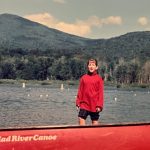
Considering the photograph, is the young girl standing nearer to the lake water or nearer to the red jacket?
the red jacket

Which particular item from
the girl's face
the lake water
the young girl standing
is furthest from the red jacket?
the lake water

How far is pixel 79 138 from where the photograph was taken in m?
11.7

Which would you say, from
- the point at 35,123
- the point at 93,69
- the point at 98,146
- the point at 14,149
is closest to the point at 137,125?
the point at 98,146

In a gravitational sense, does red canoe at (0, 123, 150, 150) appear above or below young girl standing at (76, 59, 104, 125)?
below

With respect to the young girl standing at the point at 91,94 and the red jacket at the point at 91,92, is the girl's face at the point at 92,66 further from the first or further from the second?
the red jacket at the point at 91,92

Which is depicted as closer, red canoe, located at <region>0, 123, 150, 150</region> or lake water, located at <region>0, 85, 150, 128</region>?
red canoe, located at <region>0, 123, 150, 150</region>

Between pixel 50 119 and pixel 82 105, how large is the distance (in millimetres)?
29726

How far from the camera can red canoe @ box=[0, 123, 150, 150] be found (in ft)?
36.9

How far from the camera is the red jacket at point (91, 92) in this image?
43.9ft

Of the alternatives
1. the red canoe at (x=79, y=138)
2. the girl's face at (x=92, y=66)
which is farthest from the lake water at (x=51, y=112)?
the red canoe at (x=79, y=138)

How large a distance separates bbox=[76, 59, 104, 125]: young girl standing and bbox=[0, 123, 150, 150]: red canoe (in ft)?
5.00

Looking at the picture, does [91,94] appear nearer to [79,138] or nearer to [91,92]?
[91,92]

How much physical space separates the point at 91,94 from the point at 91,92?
56 millimetres

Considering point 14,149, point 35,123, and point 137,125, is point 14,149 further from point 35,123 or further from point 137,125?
point 35,123
